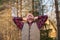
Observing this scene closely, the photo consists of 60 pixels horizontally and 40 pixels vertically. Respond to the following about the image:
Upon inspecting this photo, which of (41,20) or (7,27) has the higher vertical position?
(41,20)

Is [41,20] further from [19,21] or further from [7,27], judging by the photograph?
[7,27]

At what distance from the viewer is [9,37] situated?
10570 millimetres

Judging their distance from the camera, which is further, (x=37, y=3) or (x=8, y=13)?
(x=8, y=13)

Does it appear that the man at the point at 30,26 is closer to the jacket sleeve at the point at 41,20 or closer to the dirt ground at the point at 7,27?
the jacket sleeve at the point at 41,20

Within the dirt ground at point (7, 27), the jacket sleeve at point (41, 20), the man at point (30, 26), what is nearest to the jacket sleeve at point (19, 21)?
the man at point (30, 26)

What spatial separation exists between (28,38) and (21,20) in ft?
1.42

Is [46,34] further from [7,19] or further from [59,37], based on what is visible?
[59,37]

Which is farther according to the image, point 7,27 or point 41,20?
point 7,27

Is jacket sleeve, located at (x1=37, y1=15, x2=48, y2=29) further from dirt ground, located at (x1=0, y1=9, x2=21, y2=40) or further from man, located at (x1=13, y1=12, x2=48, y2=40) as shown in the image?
dirt ground, located at (x1=0, y1=9, x2=21, y2=40)

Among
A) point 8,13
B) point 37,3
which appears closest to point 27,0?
point 37,3

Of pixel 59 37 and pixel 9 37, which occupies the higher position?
pixel 59 37

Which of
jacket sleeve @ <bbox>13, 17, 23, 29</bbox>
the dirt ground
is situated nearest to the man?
jacket sleeve @ <bbox>13, 17, 23, 29</bbox>

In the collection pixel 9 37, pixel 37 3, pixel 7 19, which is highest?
pixel 37 3

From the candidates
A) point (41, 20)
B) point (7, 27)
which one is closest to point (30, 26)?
point (41, 20)
